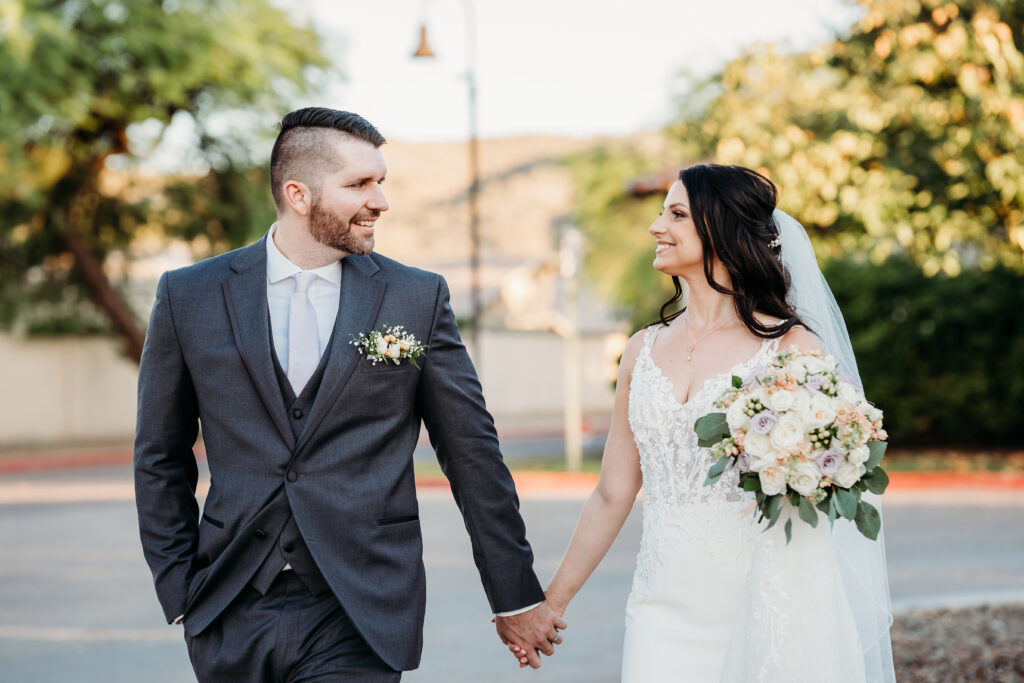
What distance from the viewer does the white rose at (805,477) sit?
12.2 feet

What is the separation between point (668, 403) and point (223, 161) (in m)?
24.2

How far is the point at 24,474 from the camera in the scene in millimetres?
21938

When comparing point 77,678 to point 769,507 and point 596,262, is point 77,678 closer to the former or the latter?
point 769,507

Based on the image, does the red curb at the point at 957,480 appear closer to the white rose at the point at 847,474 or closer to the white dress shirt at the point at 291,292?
the white rose at the point at 847,474

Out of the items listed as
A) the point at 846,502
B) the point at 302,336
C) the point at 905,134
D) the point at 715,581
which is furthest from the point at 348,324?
the point at 905,134

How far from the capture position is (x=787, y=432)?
370cm

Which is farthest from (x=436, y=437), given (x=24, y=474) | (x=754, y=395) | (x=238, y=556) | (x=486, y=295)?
(x=486, y=295)

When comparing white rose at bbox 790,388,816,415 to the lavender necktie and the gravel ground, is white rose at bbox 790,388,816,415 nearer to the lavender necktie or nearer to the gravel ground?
the lavender necktie

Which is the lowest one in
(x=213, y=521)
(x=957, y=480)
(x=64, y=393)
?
(x=957, y=480)

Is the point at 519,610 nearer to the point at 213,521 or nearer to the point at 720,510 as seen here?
the point at 720,510

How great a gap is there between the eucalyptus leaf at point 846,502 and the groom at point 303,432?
109 centimetres

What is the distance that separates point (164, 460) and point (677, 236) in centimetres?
188

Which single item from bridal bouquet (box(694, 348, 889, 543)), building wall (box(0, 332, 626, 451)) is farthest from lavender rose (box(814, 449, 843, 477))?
building wall (box(0, 332, 626, 451))

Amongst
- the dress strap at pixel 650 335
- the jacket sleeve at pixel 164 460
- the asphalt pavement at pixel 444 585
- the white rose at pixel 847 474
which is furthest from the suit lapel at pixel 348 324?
the asphalt pavement at pixel 444 585
